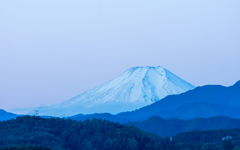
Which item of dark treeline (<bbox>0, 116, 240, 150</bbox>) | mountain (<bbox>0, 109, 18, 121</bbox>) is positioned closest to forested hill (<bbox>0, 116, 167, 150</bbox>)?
dark treeline (<bbox>0, 116, 240, 150</bbox>)

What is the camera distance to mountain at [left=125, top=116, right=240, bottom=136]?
52.2 m

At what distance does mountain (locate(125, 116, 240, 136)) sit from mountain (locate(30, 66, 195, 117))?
25.6 metres

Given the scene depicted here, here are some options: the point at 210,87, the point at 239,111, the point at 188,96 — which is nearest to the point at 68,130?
the point at 239,111

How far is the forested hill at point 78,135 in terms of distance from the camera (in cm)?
3197

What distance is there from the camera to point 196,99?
8794 cm

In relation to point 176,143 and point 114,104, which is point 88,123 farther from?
point 114,104

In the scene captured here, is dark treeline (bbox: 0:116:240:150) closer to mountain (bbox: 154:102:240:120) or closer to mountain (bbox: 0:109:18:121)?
mountain (bbox: 154:102:240:120)

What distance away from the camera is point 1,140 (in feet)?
94.8

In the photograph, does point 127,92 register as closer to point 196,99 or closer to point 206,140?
point 196,99

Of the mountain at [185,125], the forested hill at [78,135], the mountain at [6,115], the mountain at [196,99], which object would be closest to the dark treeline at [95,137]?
the forested hill at [78,135]

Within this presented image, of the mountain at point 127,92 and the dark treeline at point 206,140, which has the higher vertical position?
the mountain at point 127,92

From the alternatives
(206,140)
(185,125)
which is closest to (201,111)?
(185,125)

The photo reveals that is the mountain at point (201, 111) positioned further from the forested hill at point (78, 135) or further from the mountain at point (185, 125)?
the forested hill at point (78, 135)

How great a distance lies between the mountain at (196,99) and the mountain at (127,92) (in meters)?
1.67
